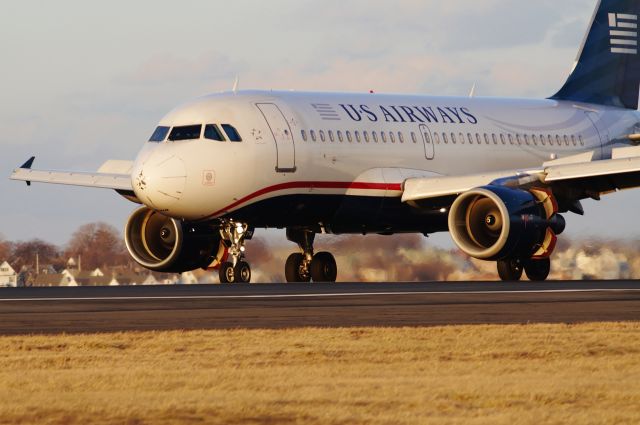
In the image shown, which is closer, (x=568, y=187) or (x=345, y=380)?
(x=345, y=380)

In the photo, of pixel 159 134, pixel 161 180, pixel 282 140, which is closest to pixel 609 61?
pixel 282 140

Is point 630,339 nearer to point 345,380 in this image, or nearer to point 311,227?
point 345,380

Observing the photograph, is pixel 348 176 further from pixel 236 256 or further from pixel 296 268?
pixel 236 256

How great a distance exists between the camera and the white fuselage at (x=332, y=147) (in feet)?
105

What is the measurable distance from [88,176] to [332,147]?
6363 mm

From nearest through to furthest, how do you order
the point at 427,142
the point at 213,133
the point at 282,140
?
the point at 213,133, the point at 282,140, the point at 427,142

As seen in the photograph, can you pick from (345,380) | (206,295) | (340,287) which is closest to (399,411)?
(345,380)

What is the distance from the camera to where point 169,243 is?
35656 mm

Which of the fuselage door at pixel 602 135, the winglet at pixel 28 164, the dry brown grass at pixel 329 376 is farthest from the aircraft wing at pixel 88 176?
the dry brown grass at pixel 329 376

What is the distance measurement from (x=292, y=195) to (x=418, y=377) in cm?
2090

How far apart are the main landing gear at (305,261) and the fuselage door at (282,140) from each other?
3.16 meters

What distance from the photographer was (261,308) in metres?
21.4

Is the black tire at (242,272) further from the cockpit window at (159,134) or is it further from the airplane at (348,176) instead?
the cockpit window at (159,134)

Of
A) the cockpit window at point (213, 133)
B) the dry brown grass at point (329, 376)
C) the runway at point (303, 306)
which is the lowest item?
the dry brown grass at point (329, 376)
